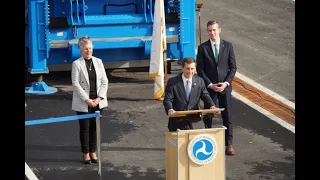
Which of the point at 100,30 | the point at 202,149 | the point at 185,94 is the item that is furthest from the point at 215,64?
the point at 100,30

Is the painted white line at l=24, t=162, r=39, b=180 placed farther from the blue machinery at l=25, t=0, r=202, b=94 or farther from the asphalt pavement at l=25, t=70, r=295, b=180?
the blue machinery at l=25, t=0, r=202, b=94

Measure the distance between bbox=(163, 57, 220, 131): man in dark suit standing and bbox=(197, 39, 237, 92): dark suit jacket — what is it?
2.67ft

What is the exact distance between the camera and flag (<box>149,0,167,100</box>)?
14.8 m

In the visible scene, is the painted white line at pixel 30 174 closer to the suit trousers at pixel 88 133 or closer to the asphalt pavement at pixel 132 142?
the asphalt pavement at pixel 132 142

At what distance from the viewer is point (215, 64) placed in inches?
468

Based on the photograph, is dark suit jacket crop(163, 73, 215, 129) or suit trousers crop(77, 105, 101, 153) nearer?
dark suit jacket crop(163, 73, 215, 129)

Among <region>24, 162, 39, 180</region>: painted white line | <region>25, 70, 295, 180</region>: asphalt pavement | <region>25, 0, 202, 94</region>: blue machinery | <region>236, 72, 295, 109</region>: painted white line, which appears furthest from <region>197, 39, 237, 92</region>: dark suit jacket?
<region>25, 0, 202, 94</region>: blue machinery

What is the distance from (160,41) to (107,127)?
2.22 metres

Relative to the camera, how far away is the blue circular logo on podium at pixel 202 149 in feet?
31.6

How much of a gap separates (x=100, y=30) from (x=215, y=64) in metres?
4.02

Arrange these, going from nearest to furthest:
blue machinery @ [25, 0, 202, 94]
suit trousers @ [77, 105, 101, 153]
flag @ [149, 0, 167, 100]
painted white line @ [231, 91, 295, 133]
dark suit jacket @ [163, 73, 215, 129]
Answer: dark suit jacket @ [163, 73, 215, 129] < suit trousers @ [77, 105, 101, 153] < painted white line @ [231, 91, 295, 133] < flag @ [149, 0, 167, 100] < blue machinery @ [25, 0, 202, 94]

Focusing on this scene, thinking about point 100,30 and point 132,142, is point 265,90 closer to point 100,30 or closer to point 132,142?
point 100,30
